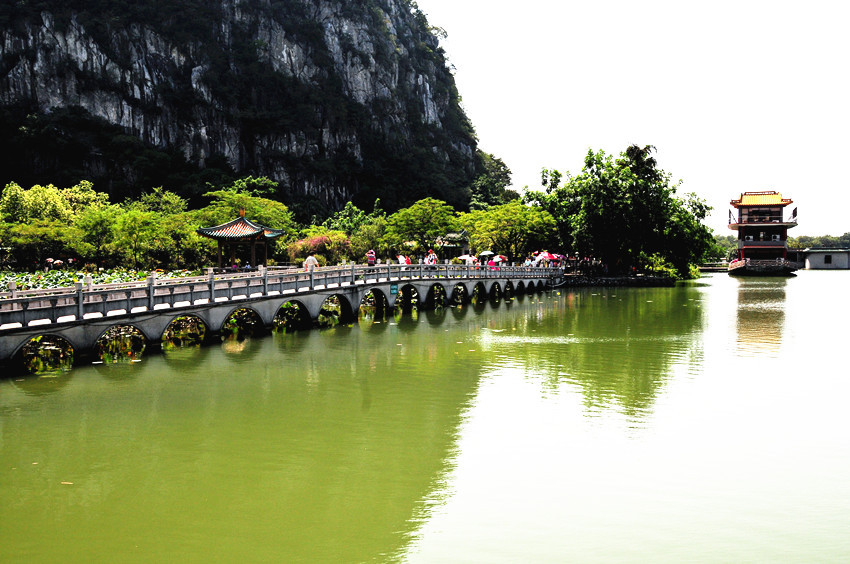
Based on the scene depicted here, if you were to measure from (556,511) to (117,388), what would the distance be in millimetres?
12988

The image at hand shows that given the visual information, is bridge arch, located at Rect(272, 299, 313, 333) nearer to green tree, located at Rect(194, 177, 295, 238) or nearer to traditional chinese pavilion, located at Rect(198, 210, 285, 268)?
traditional chinese pavilion, located at Rect(198, 210, 285, 268)

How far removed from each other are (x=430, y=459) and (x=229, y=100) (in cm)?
10786

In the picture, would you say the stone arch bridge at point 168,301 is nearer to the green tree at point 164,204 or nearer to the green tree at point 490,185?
the green tree at point 164,204

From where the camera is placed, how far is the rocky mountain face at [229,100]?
94188 mm

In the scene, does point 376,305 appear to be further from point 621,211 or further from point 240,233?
point 621,211

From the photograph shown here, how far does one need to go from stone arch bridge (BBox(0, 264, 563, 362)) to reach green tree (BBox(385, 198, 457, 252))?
83.2ft

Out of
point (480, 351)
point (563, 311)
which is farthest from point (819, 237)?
point (480, 351)

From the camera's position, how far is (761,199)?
95.0 metres

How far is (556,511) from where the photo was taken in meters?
10.3

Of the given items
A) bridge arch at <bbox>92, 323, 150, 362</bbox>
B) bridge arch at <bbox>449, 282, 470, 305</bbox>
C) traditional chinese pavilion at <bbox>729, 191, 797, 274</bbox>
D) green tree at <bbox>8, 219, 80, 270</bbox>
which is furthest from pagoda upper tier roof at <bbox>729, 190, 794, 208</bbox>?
bridge arch at <bbox>92, 323, 150, 362</bbox>

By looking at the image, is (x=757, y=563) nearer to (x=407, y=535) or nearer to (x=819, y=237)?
(x=407, y=535)

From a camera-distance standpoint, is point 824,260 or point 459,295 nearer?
point 459,295

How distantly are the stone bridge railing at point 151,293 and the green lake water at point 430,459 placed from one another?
183 cm

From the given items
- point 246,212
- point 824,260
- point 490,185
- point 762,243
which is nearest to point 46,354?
point 246,212
